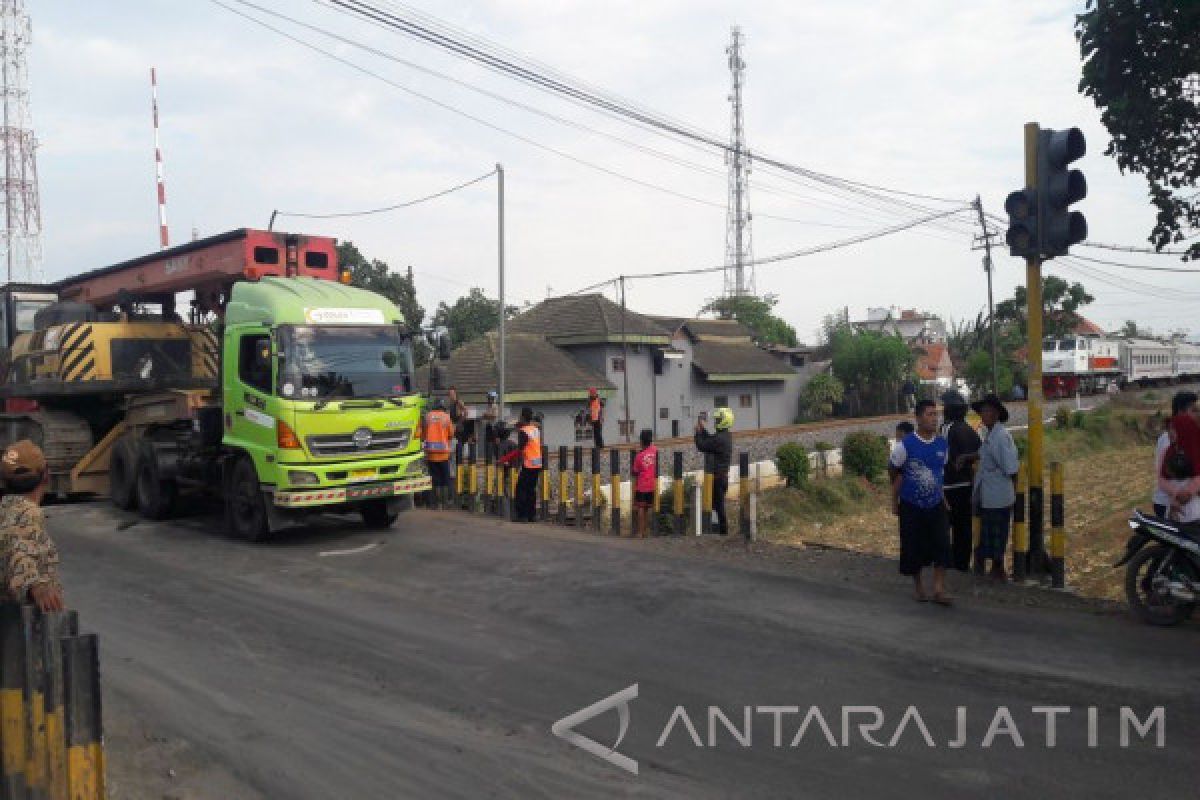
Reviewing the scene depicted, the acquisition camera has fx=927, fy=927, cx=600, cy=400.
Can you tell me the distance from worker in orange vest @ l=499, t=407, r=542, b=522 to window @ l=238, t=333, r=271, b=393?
352 cm

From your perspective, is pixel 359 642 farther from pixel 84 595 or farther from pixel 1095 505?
pixel 1095 505

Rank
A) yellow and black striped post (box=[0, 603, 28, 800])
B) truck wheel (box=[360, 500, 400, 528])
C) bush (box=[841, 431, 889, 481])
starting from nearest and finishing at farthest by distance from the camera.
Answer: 1. yellow and black striped post (box=[0, 603, 28, 800])
2. truck wheel (box=[360, 500, 400, 528])
3. bush (box=[841, 431, 889, 481])

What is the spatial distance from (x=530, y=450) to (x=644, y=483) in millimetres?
1870

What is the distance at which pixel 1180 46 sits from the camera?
7.41 metres

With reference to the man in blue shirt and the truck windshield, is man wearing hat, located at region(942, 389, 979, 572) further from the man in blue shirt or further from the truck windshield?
the truck windshield

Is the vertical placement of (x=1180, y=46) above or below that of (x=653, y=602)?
above

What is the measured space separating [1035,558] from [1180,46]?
4514 mm

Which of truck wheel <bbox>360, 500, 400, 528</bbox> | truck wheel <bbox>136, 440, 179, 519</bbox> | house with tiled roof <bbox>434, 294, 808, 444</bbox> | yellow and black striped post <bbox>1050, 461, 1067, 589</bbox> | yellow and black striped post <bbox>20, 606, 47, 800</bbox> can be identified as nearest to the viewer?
yellow and black striped post <bbox>20, 606, 47, 800</bbox>

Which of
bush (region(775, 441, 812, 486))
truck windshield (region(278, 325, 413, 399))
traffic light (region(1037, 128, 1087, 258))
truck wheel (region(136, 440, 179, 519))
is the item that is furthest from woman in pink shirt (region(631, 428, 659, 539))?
bush (region(775, 441, 812, 486))

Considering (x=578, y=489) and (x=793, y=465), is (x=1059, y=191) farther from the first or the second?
(x=793, y=465)

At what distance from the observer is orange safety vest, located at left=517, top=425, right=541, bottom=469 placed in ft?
43.1

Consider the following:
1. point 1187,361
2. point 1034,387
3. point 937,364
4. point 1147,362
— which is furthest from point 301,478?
point 1187,361

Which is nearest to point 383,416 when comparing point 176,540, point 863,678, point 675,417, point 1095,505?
point 176,540

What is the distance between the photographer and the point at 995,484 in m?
8.62
